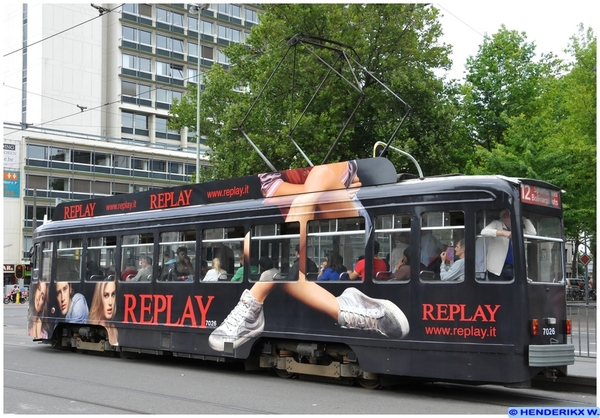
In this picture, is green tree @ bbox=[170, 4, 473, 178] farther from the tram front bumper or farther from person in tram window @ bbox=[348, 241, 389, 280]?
the tram front bumper

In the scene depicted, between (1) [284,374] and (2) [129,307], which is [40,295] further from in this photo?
(1) [284,374]

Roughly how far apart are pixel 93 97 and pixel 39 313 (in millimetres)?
49456

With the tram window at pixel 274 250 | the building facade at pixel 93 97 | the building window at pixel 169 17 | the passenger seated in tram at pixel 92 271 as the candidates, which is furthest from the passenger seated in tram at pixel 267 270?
the building window at pixel 169 17

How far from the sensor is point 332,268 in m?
11.7

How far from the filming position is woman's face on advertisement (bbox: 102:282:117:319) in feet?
51.7

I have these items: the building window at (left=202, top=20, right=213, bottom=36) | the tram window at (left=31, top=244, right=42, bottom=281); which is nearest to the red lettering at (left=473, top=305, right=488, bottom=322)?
the tram window at (left=31, top=244, right=42, bottom=281)

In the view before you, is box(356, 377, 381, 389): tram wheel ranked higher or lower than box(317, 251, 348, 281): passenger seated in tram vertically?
lower

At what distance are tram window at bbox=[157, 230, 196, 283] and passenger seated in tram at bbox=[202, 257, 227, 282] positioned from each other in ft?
1.21

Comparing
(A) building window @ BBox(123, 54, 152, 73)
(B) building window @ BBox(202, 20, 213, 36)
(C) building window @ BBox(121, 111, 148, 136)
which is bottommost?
(C) building window @ BBox(121, 111, 148, 136)

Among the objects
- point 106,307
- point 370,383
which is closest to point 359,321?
point 370,383

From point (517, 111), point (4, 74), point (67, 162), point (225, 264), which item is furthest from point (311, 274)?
point (4, 74)

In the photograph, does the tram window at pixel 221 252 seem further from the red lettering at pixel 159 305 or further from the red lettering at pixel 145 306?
the red lettering at pixel 145 306

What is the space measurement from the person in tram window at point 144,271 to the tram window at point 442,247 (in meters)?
6.14

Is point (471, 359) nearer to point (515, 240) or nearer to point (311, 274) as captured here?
point (515, 240)
